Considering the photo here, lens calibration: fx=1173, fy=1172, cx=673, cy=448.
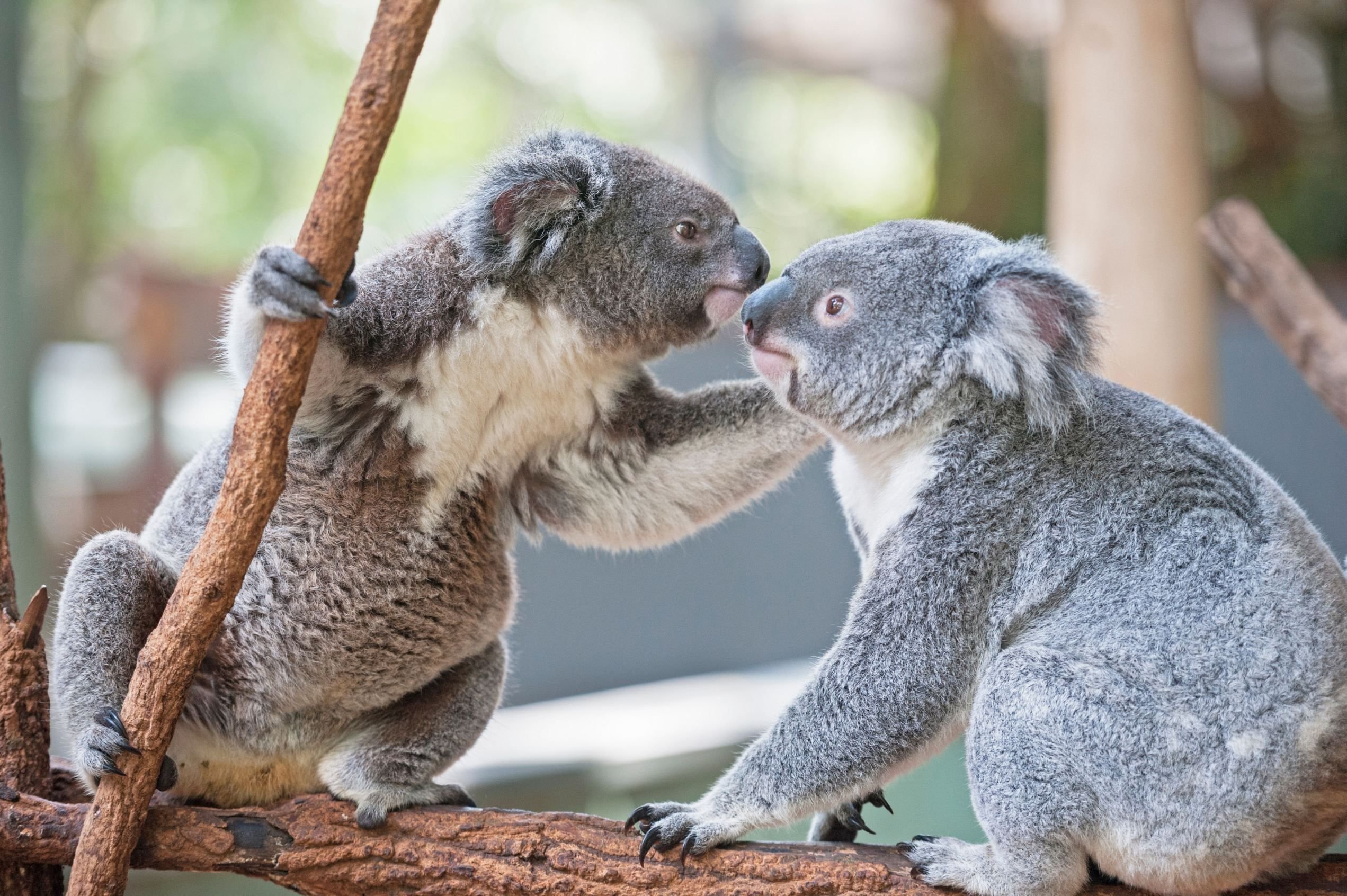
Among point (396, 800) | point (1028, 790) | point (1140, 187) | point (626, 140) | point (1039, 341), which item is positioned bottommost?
point (1028, 790)

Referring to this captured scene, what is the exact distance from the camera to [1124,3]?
15.6ft

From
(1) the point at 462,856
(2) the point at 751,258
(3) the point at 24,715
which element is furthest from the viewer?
(2) the point at 751,258

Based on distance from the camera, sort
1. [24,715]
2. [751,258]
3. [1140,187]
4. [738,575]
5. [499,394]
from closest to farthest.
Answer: [24,715], [499,394], [751,258], [1140,187], [738,575]

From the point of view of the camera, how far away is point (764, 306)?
2707 millimetres

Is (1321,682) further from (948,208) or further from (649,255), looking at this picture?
(948,208)

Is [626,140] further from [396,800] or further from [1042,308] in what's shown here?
[396,800]

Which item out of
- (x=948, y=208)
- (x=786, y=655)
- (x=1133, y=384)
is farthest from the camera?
(x=948, y=208)

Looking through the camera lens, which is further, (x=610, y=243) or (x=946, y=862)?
(x=610, y=243)

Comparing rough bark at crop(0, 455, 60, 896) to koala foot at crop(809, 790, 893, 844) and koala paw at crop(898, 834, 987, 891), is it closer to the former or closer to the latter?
koala foot at crop(809, 790, 893, 844)

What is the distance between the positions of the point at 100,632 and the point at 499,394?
1029 millimetres

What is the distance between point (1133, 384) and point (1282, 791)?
8.25 feet

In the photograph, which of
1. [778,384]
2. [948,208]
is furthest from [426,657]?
[948,208]

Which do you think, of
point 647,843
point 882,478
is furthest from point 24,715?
point 882,478

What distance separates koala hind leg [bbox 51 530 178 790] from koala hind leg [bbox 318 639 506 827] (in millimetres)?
396
